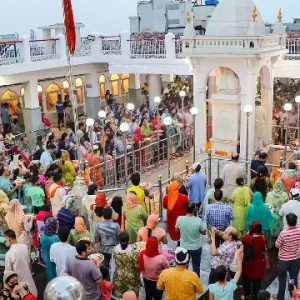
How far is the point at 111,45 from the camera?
64.9 feet

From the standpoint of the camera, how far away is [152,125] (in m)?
15.4

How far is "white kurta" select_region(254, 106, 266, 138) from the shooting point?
12.4 metres

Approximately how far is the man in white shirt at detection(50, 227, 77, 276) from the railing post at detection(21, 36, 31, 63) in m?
12.4

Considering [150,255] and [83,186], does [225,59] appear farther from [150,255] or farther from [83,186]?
[150,255]

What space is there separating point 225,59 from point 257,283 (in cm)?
683

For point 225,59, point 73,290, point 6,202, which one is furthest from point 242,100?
point 73,290

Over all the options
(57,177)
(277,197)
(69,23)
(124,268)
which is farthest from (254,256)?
(69,23)

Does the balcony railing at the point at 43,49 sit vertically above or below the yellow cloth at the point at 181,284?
above

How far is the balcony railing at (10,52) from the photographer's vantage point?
54.7 ft

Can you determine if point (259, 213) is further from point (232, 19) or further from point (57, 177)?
point (232, 19)

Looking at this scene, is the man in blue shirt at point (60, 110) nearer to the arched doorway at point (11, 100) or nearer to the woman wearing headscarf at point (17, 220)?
the arched doorway at point (11, 100)

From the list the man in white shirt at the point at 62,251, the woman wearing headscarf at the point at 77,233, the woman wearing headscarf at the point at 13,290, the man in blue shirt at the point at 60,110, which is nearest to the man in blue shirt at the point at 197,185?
the woman wearing headscarf at the point at 77,233

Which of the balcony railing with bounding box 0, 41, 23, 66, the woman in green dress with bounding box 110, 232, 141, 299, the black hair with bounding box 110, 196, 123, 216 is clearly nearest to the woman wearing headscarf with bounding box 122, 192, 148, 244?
the black hair with bounding box 110, 196, 123, 216

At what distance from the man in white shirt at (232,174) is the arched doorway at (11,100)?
13.4m
